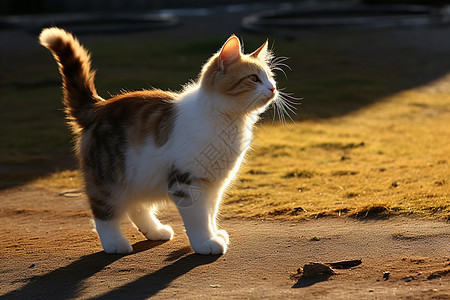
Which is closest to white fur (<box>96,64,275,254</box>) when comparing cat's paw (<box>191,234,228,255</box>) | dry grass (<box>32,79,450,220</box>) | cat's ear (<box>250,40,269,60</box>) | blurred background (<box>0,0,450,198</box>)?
cat's paw (<box>191,234,228,255</box>)

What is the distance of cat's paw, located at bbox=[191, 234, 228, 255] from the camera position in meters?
3.45

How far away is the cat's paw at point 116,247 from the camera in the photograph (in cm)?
359

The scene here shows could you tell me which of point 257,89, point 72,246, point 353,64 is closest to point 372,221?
point 257,89

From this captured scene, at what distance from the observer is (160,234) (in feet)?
12.5

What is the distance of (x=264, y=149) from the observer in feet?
19.9

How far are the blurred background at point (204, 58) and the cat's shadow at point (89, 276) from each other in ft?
6.78

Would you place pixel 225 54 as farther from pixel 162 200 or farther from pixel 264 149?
pixel 264 149

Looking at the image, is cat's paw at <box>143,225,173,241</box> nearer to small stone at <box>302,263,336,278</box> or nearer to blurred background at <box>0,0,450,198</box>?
small stone at <box>302,263,336,278</box>

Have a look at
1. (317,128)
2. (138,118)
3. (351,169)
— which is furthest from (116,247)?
(317,128)

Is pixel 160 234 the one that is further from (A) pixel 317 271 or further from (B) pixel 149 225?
(A) pixel 317 271

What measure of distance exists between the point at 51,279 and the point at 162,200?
787 millimetres

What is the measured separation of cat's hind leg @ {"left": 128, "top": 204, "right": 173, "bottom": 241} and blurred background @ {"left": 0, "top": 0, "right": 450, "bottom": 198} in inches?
73.4

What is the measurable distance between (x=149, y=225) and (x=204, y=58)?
7.62 m

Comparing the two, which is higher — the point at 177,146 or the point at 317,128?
the point at 177,146
